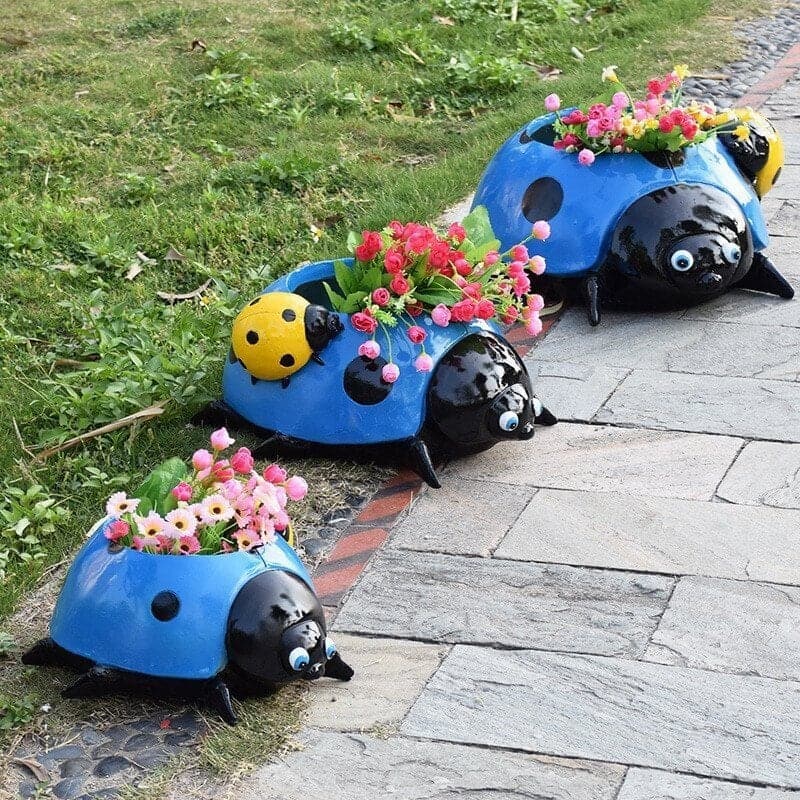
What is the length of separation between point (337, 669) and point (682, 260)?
2.77 m

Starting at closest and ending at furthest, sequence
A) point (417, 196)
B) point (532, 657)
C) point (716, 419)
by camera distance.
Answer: point (532, 657)
point (716, 419)
point (417, 196)

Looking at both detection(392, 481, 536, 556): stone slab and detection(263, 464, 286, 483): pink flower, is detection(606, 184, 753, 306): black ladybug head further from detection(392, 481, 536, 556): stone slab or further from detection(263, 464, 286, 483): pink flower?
detection(263, 464, 286, 483): pink flower

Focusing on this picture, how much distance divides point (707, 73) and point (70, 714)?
718 centimetres

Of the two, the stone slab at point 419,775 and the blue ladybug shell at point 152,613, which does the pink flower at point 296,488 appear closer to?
the blue ladybug shell at point 152,613

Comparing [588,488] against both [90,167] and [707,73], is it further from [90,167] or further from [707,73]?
[707,73]

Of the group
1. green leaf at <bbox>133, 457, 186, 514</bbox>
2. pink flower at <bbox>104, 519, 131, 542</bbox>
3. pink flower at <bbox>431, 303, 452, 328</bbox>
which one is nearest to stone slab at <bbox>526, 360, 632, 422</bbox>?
pink flower at <bbox>431, 303, 452, 328</bbox>

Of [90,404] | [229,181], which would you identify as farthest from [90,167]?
[90,404]

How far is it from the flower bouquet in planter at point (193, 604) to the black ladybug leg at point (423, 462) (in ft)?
3.42

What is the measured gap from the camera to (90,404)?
5527 mm

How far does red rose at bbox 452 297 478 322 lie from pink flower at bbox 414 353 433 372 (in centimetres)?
20

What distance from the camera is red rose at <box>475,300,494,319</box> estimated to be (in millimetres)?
4887

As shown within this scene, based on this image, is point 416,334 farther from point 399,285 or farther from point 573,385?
point 573,385

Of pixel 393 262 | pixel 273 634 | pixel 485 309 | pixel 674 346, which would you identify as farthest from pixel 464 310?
pixel 273 634

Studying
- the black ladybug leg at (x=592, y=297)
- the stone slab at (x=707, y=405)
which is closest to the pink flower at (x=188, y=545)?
the stone slab at (x=707, y=405)
